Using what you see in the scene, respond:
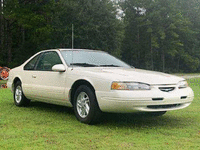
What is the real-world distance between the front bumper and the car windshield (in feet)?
4.16

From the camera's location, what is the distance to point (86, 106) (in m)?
5.61

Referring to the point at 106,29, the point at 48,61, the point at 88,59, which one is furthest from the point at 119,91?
the point at 106,29

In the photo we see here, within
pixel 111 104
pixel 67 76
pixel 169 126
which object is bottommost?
pixel 169 126

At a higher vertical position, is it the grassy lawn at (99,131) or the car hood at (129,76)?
the car hood at (129,76)

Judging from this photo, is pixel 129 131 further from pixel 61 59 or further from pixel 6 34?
pixel 6 34

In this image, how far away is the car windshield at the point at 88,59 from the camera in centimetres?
641

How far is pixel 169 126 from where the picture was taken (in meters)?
5.54

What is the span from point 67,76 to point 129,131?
1831mm

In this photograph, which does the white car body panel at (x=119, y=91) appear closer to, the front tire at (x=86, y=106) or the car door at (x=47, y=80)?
the car door at (x=47, y=80)

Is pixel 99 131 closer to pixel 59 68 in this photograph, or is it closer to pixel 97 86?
pixel 97 86

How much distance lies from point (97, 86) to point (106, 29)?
33.7 m

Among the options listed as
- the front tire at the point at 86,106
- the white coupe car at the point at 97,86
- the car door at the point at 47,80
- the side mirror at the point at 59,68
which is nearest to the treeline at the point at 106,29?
the car door at the point at 47,80

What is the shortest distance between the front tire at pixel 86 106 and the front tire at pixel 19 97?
2344mm

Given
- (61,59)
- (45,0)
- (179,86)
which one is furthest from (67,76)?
(45,0)
